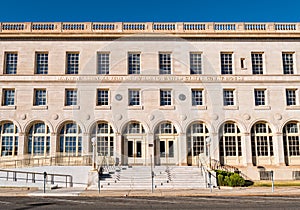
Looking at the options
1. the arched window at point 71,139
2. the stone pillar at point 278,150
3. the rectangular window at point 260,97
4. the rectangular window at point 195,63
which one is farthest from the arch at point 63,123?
the stone pillar at point 278,150

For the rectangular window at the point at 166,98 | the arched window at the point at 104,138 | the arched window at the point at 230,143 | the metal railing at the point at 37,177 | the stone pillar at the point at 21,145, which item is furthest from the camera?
the rectangular window at the point at 166,98

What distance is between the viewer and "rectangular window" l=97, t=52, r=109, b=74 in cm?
3275

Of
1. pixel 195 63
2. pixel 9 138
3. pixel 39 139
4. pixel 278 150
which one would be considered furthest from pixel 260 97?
pixel 9 138

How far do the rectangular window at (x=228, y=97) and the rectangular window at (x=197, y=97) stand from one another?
205 centimetres

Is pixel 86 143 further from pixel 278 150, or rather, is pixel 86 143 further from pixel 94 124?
pixel 278 150

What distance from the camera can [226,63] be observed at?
109 feet

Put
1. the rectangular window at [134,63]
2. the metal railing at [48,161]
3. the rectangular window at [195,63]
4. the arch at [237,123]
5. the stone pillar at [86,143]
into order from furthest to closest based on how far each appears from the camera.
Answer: the rectangular window at [195,63] < the rectangular window at [134,63] < the arch at [237,123] < the stone pillar at [86,143] < the metal railing at [48,161]

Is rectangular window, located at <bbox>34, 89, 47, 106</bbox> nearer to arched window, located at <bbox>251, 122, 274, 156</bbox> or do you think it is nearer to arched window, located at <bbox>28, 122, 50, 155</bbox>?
arched window, located at <bbox>28, 122, 50, 155</bbox>

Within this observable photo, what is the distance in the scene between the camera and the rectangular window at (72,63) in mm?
32719

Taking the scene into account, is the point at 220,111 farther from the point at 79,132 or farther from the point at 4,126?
the point at 4,126

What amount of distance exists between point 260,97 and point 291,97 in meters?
2.82

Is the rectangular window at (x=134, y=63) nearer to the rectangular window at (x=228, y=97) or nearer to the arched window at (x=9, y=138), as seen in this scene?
the rectangular window at (x=228, y=97)

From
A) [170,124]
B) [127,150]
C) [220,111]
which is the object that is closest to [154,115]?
[170,124]

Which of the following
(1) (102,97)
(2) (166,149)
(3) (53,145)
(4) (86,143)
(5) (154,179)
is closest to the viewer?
(5) (154,179)
